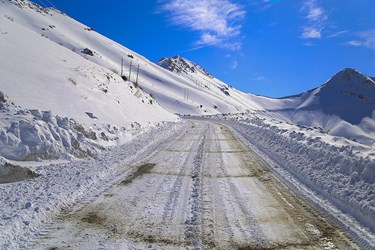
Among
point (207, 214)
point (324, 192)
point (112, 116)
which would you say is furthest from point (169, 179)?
point (112, 116)

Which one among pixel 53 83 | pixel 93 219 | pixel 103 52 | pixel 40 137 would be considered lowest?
pixel 93 219

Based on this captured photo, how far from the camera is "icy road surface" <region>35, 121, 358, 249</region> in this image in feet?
17.2

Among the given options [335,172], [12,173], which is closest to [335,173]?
[335,172]

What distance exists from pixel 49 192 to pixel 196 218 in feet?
11.0

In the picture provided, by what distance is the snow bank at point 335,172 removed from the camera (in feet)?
23.4

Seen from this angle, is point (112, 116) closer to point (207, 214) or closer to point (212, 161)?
point (212, 161)

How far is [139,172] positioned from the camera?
10266 mm

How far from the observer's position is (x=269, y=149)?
16.0 metres

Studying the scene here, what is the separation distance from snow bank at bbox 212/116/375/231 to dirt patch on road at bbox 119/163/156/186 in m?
4.53

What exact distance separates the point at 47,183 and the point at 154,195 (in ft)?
8.74

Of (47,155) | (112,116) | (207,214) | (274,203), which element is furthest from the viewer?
(112,116)

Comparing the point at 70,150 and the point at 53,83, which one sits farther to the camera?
the point at 53,83

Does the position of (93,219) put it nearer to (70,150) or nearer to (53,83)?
(70,150)

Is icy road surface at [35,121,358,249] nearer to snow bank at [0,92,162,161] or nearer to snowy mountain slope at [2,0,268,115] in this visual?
snow bank at [0,92,162,161]
